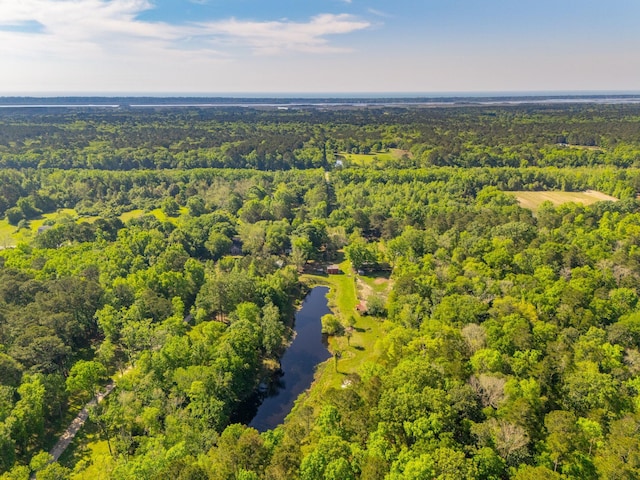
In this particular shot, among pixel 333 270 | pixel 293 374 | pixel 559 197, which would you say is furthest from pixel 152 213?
pixel 559 197

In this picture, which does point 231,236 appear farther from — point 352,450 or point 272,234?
point 352,450

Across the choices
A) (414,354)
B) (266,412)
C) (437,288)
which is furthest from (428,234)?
(266,412)

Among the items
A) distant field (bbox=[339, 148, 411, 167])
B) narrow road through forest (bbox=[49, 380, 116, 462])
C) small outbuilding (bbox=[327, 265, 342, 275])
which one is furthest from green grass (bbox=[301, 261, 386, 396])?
distant field (bbox=[339, 148, 411, 167])

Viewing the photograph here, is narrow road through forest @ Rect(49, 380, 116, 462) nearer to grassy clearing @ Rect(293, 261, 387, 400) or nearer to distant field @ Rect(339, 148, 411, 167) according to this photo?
grassy clearing @ Rect(293, 261, 387, 400)

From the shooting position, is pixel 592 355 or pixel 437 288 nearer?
pixel 592 355

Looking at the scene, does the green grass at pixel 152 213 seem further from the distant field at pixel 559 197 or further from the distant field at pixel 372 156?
the distant field at pixel 559 197
